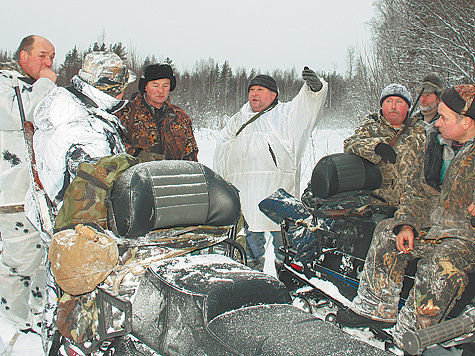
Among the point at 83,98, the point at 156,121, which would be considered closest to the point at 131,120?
the point at 156,121

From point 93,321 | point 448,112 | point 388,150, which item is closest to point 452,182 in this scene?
point 448,112

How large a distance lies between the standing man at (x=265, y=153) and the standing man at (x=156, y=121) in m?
0.54

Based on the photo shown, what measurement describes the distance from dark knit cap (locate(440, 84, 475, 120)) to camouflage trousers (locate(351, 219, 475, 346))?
2.35 feet

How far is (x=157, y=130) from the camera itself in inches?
141

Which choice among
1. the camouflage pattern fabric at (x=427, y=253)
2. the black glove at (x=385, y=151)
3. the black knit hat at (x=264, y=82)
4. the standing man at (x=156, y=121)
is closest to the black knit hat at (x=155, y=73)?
the standing man at (x=156, y=121)

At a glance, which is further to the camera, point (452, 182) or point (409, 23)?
point (409, 23)

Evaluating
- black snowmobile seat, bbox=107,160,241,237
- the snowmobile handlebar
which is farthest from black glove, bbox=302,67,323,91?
the snowmobile handlebar

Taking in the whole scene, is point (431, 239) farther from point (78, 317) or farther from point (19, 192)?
point (19, 192)

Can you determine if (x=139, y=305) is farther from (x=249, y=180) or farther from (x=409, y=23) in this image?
(x=409, y=23)

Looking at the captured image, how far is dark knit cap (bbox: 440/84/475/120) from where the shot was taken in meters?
2.40

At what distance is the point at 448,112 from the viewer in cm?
248

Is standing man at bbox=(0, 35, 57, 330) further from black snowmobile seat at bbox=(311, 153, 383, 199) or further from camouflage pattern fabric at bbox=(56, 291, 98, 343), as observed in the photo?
black snowmobile seat at bbox=(311, 153, 383, 199)

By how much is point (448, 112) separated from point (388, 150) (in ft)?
2.45

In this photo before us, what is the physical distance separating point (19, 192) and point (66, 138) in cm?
108
